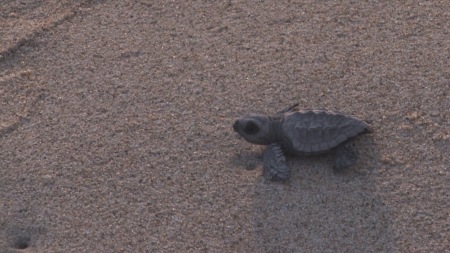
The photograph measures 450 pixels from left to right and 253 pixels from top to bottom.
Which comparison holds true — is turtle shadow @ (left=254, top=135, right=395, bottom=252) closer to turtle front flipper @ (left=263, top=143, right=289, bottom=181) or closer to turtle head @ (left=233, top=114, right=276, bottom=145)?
turtle front flipper @ (left=263, top=143, right=289, bottom=181)

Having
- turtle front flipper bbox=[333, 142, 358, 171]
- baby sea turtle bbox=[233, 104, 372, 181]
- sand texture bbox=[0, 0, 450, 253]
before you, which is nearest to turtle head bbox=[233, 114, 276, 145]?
baby sea turtle bbox=[233, 104, 372, 181]

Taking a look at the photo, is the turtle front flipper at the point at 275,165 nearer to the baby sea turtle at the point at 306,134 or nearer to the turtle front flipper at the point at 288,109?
the baby sea turtle at the point at 306,134

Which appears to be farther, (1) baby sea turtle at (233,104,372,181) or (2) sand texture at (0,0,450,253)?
(1) baby sea turtle at (233,104,372,181)

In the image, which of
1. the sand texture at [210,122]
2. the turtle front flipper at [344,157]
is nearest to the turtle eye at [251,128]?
the sand texture at [210,122]

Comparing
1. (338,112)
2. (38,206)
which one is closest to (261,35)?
(338,112)

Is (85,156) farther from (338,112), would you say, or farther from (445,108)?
(445,108)

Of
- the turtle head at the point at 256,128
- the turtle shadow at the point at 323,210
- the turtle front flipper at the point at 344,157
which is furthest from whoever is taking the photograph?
the turtle head at the point at 256,128
